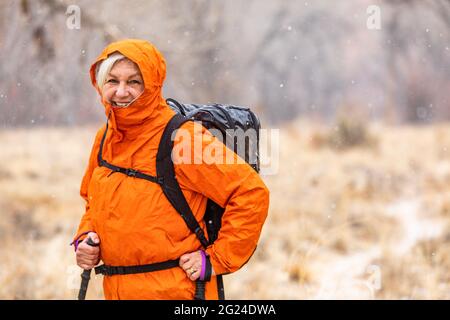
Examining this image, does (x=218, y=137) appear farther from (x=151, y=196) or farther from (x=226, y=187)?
(x=151, y=196)

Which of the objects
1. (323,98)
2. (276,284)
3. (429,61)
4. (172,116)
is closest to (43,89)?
(276,284)

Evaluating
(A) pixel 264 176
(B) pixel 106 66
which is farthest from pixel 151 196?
(A) pixel 264 176

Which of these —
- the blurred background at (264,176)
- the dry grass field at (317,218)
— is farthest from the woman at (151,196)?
the dry grass field at (317,218)

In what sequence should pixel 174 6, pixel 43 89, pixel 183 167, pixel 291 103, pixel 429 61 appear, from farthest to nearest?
pixel 291 103 → pixel 429 61 → pixel 174 6 → pixel 43 89 → pixel 183 167

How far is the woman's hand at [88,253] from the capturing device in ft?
8.11

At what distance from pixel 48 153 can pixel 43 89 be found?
30.4ft

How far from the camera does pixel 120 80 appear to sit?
2338 millimetres

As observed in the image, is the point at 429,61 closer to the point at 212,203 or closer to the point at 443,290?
the point at 443,290

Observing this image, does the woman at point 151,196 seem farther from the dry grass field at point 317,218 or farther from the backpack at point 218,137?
the dry grass field at point 317,218

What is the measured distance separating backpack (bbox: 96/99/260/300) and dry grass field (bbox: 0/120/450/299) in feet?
9.28

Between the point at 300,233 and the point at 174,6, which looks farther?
the point at 174,6

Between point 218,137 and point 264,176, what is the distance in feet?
32.9

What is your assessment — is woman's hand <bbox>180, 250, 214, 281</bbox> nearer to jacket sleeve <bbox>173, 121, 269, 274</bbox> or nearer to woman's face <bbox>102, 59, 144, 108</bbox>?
jacket sleeve <bbox>173, 121, 269, 274</bbox>

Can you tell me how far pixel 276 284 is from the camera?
252 inches
